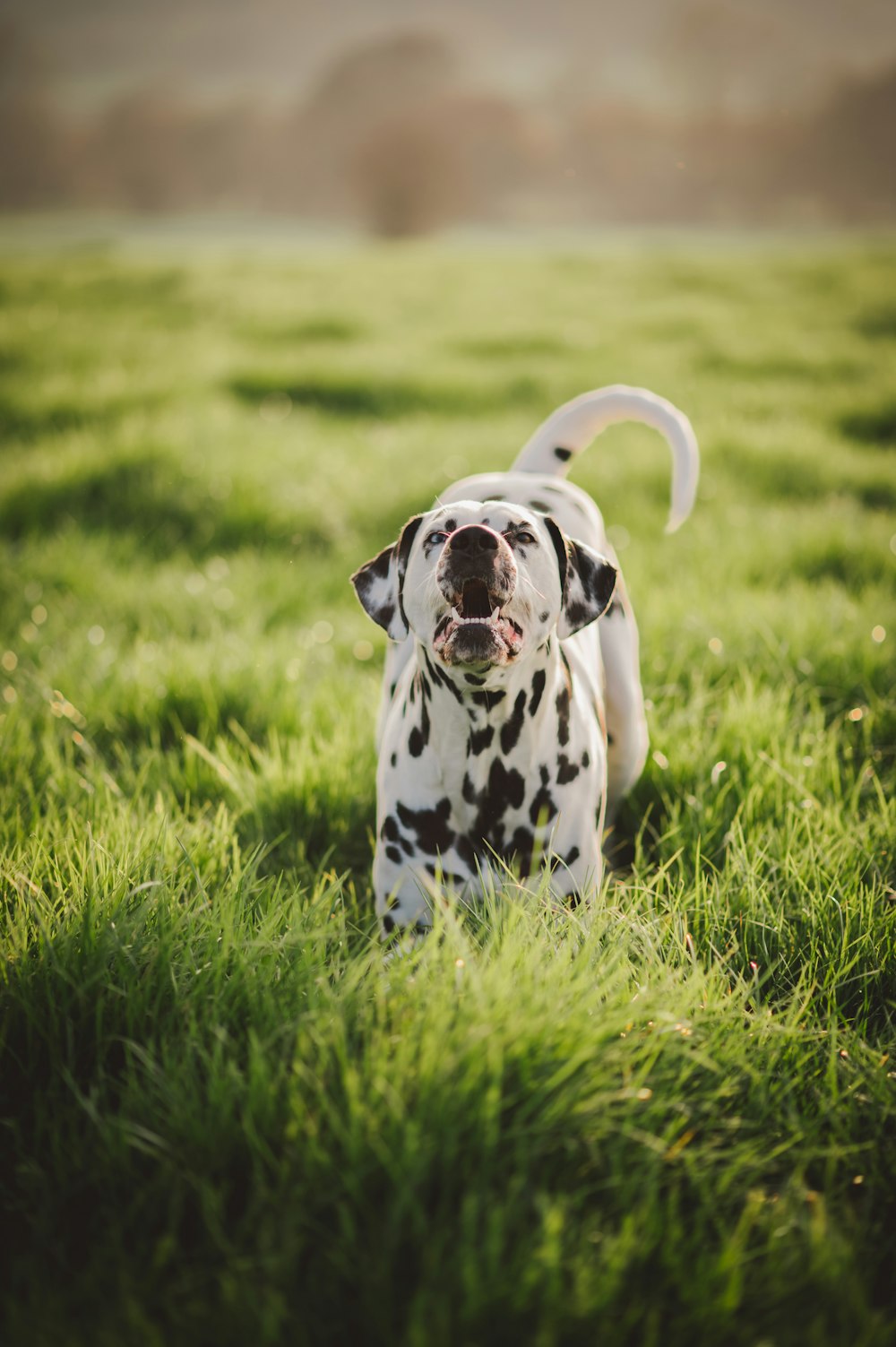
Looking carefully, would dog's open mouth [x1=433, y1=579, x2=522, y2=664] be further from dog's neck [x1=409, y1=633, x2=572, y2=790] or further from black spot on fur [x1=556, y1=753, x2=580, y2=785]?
black spot on fur [x1=556, y1=753, x2=580, y2=785]

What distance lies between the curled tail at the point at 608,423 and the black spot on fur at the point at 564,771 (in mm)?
1075

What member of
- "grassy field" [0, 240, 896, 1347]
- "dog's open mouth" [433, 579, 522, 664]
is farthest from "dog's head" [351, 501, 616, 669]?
"grassy field" [0, 240, 896, 1347]

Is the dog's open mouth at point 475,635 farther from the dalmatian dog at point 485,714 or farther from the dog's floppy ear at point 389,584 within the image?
the dog's floppy ear at point 389,584

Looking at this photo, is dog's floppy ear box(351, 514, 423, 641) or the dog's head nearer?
the dog's head

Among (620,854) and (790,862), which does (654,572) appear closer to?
(620,854)

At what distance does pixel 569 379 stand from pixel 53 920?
887cm

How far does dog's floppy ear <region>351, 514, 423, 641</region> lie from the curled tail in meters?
1.15

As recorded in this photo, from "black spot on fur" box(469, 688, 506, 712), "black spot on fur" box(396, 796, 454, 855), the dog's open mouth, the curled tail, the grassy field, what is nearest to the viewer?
the grassy field

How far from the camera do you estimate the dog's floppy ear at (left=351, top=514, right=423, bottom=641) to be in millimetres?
2414

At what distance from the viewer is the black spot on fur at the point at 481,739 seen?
2387 mm

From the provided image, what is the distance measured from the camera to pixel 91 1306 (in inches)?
55.3

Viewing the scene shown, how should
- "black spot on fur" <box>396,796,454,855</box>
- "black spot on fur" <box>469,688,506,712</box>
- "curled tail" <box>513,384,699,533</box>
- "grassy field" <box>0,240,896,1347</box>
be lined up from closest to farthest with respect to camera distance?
"grassy field" <box>0,240,896,1347</box>
"black spot on fur" <box>469,688,506,712</box>
"black spot on fur" <box>396,796,454,855</box>
"curled tail" <box>513,384,699,533</box>

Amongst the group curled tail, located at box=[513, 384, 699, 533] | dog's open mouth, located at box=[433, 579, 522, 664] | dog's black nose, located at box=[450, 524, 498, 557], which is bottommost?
dog's open mouth, located at box=[433, 579, 522, 664]

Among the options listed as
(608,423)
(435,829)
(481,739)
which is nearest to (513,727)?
(481,739)
